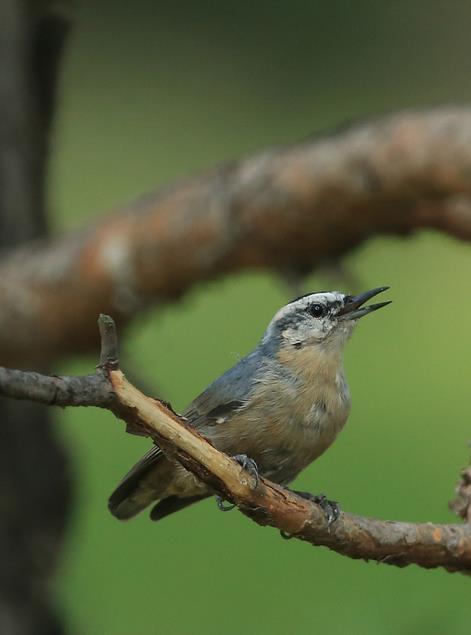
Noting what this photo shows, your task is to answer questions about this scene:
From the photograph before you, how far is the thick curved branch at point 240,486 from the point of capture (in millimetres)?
Result: 2725

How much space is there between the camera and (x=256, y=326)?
9.07 metres

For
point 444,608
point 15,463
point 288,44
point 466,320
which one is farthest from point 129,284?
point 288,44

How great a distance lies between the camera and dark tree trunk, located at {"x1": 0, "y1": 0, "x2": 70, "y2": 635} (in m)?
6.29

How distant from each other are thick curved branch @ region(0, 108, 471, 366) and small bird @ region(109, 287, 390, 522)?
946mm

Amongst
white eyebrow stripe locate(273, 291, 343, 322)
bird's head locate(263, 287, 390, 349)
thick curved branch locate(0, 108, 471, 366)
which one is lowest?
bird's head locate(263, 287, 390, 349)

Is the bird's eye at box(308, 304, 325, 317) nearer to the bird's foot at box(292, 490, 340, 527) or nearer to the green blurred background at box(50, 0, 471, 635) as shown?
the bird's foot at box(292, 490, 340, 527)

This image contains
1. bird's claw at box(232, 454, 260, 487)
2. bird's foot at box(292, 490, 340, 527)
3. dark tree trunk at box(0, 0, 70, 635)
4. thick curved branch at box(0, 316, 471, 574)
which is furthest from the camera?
dark tree trunk at box(0, 0, 70, 635)

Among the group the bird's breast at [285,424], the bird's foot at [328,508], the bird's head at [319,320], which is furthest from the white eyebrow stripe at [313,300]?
the bird's foot at [328,508]

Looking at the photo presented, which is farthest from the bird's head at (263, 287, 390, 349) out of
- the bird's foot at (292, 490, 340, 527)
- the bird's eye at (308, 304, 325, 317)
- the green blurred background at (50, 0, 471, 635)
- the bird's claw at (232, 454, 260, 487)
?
the green blurred background at (50, 0, 471, 635)

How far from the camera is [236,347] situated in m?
8.34

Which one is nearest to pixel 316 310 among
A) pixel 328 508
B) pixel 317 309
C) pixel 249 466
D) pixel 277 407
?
pixel 317 309

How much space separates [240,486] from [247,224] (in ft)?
7.73

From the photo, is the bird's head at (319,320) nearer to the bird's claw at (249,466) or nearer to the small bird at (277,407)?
the small bird at (277,407)

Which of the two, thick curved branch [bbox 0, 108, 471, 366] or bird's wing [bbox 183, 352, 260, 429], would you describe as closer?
bird's wing [bbox 183, 352, 260, 429]
